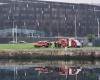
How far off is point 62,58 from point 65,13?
6566cm

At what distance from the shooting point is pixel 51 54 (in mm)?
43906

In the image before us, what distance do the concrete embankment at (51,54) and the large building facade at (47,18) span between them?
197ft

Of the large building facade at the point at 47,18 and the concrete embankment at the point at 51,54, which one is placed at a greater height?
the large building facade at the point at 47,18

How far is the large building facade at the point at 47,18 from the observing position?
10625 cm

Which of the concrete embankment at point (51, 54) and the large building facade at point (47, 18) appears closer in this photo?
the concrete embankment at point (51, 54)

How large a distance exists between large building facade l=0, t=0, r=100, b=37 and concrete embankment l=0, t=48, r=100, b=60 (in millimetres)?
60020

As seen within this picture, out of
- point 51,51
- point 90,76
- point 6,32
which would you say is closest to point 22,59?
point 51,51

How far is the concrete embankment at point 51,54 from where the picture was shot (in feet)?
143

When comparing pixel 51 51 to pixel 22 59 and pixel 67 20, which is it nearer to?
pixel 22 59

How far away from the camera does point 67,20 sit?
109 m

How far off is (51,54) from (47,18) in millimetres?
64708

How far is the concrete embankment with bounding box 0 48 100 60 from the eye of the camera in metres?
43.6

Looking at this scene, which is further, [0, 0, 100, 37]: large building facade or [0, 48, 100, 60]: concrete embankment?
[0, 0, 100, 37]: large building facade

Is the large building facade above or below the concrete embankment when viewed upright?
above
